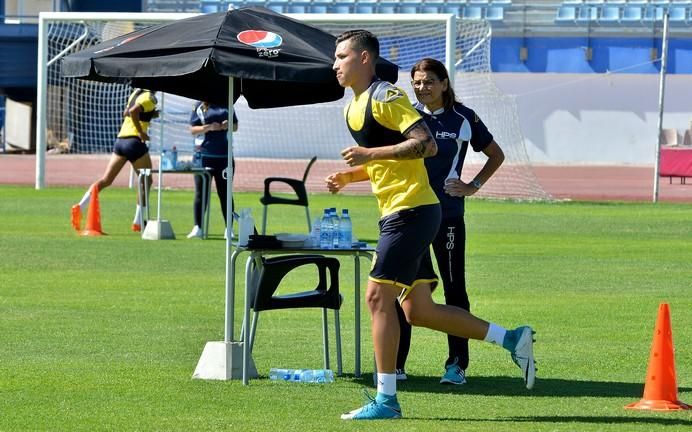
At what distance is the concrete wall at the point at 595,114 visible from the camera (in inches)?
1698

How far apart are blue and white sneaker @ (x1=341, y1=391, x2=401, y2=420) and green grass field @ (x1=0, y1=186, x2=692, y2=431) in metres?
0.10

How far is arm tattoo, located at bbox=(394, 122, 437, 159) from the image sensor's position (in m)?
7.43

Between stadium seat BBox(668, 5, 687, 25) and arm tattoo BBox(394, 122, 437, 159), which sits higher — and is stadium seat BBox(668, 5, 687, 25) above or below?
above

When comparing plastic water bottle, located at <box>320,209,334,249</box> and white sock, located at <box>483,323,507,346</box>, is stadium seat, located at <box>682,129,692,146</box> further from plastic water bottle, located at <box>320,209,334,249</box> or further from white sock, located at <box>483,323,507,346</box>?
white sock, located at <box>483,323,507,346</box>

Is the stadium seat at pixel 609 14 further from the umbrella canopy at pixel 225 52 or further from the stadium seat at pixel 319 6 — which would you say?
the umbrella canopy at pixel 225 52

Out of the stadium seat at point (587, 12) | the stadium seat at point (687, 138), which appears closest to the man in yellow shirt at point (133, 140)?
the stadium seat at point (687, 138)

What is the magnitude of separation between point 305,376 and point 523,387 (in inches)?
53.6

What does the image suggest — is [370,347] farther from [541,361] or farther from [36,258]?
[36,258]

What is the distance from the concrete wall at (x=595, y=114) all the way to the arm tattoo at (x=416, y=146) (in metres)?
36.0

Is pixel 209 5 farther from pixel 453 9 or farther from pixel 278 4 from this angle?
pixel 453 9

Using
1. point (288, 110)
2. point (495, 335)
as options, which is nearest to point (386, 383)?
point (495, 335)

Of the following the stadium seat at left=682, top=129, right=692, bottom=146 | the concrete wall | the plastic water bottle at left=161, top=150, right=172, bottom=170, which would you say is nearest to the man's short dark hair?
the plastic water bottle at left=161, top=150, right=172, bottom=170

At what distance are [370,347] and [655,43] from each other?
38.6 metres

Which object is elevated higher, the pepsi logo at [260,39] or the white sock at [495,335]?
the pepsi logo at [260,39]
